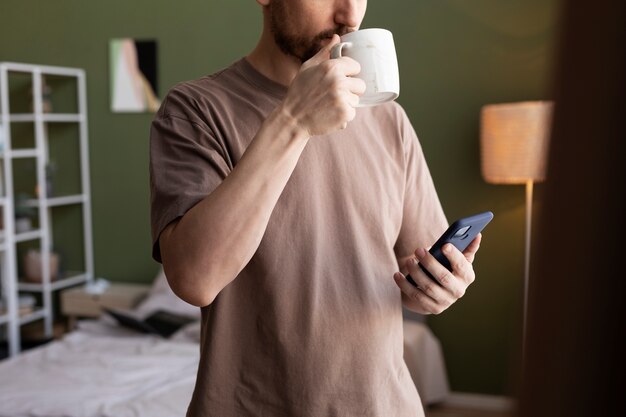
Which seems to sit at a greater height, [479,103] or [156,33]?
[156,33]

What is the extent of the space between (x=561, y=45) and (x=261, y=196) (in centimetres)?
73

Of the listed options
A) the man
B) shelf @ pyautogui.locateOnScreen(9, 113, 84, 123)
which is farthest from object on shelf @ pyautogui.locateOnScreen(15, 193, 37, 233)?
the man

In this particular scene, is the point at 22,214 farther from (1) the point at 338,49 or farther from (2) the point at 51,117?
(1) the point at 338,49

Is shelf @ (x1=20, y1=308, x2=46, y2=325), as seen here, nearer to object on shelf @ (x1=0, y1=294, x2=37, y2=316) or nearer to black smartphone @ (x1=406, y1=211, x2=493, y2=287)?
object on shelf @ (x1=0, y1=294, x2=37, y2=316)

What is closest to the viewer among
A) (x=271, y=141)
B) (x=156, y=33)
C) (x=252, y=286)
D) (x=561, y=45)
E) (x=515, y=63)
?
(x=561, y=45)

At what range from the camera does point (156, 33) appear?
14.4ft

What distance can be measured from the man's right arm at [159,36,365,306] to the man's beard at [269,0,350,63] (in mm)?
191

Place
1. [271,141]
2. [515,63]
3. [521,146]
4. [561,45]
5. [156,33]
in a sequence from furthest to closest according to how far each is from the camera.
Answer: [156,33] < [515,63] < [521,146] < [271,141] < [561,45]

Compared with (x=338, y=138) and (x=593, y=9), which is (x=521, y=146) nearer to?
(x=338, y=138)

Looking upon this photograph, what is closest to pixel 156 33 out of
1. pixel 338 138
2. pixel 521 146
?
pixel 521 146

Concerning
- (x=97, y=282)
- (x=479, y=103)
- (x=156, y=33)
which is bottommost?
(x=97, y=282)

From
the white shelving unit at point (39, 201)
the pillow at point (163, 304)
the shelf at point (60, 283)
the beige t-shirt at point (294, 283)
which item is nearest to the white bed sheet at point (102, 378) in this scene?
the pillow at point (163, 304)

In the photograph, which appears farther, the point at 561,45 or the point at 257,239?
the point at 257,239

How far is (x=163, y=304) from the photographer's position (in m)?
3.82
